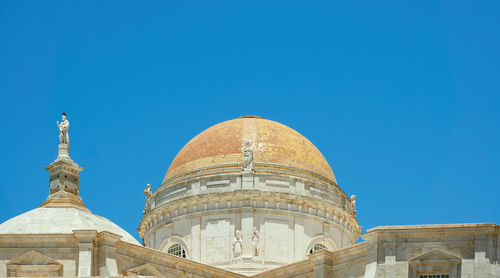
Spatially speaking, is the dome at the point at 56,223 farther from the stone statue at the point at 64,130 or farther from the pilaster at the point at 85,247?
the stone statue at the point at 64,130

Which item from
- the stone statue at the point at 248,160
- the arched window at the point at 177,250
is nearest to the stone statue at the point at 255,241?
the stone statue at the point at 248,160

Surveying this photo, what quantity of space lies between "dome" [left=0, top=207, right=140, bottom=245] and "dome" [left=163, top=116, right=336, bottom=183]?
13.6 m

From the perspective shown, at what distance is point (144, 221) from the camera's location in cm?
8175

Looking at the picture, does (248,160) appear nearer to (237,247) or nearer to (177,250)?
(237,247)

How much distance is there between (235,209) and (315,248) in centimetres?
575

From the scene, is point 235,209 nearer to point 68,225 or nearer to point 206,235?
point 206,235

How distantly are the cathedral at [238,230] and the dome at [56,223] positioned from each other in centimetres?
7

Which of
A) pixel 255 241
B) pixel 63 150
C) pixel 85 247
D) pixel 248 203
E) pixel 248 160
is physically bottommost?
pixel 85 247

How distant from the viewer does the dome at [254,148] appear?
79.9 m

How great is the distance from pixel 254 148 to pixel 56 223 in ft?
61.1

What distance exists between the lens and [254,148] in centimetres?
8019

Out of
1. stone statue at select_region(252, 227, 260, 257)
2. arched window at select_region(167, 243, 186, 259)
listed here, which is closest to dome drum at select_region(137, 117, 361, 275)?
stone statue at select_region(252, 227, 260, 257)

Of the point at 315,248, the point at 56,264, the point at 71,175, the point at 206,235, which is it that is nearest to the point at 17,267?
the point at 56,264

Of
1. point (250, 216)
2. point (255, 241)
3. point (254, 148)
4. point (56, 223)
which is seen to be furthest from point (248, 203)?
point (56, 223)
